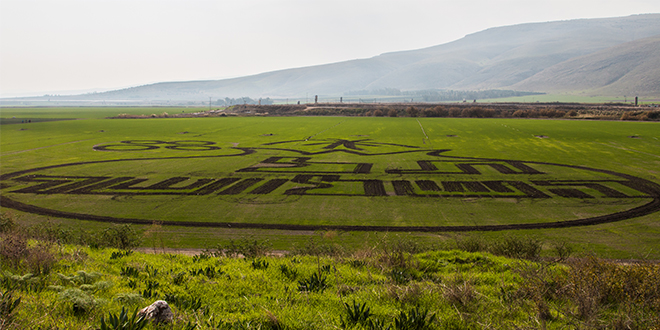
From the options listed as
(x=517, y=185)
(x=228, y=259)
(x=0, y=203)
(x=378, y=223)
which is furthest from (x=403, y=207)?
(x=0, y=203)

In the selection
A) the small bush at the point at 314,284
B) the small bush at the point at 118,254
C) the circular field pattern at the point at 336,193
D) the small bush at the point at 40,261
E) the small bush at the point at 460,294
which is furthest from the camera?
the circular field pattern at the point at 336,193

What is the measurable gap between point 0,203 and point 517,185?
37.7m

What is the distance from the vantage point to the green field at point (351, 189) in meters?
20.3

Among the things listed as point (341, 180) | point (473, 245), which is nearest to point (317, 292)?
point (473, 245)

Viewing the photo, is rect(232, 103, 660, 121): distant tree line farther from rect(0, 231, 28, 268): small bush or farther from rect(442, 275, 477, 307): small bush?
rect(0, 231, 28, 268): small bush

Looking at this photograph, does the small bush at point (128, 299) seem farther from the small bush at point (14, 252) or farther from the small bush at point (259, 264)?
the small bush at point (14, 252)

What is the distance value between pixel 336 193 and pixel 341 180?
4.11 meters

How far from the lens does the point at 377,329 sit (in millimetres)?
6688

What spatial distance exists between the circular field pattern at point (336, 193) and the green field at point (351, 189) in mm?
119

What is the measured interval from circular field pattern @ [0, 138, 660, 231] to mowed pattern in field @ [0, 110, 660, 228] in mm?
103

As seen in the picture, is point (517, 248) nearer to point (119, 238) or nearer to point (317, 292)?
point (317, 292)

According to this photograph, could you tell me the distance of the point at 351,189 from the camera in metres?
28.4

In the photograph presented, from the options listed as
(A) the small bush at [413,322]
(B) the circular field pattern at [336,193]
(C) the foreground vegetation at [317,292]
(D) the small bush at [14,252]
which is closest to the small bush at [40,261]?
(C) the foreground vegetation at [317,292]

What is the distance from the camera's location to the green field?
20281 millimetres
